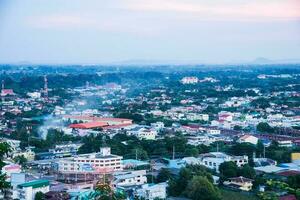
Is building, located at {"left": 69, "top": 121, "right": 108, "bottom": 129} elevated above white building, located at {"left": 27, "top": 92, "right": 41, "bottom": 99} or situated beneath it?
elevated above

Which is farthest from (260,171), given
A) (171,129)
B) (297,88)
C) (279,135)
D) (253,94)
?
(297,88)

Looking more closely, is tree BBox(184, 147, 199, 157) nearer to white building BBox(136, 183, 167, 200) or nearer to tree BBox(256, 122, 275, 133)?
white building BBox(136, 183, 167, 200)

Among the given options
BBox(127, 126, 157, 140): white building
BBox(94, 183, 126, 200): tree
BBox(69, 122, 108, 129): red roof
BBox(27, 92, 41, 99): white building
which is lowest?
BBox(27, 92, 41, 99): white building

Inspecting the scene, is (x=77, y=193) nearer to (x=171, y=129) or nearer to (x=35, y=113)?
(x=171, y=129)

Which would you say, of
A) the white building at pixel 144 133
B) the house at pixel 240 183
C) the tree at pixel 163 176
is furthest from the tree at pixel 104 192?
the white building at pixel 144 133

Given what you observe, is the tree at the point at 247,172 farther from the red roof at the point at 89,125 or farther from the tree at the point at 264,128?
the red roof at the point at 89,125

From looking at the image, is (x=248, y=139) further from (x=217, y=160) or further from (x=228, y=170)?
(x=228, y=170)

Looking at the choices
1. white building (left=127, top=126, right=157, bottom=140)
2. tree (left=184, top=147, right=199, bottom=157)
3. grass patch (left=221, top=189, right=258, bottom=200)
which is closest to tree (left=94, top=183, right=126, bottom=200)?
grass patch (left=221, top=189, right=258, bottom=200)
